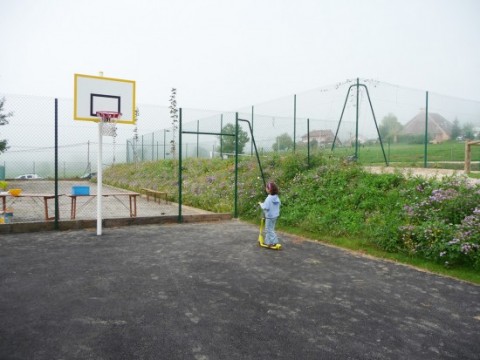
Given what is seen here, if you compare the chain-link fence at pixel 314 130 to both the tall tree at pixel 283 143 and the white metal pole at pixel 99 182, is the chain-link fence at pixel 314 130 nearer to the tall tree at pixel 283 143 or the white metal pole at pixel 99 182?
the tall tree at pixel 283 143

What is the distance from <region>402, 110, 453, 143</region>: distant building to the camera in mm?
12641

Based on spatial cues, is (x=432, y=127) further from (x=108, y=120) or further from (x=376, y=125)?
(x=108, y=120)

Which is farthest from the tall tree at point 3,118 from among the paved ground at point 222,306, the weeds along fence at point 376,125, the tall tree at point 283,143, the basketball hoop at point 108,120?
the tall tree at point 283,143

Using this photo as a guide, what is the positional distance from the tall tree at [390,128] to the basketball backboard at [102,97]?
8659 millimetres

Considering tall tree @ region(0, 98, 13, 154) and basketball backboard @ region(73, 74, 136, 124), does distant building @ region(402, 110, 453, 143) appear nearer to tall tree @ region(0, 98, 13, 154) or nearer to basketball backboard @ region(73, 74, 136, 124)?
basketball backboard @ region(73, 74, 136, 124)

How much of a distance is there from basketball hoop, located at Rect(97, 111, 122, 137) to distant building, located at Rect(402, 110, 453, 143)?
33.5ft

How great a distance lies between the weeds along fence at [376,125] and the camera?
11.8 meters

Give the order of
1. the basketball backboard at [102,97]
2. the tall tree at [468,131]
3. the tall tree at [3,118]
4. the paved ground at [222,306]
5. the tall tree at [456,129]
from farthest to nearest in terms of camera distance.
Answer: the tall tree at [468,131]
the tall tree at [456,129]
the tall tree at [3,118]
the basketball backboard at [102,97]
the paved ground at [222,306]

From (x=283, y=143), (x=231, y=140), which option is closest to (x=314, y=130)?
(x=283, y=143)

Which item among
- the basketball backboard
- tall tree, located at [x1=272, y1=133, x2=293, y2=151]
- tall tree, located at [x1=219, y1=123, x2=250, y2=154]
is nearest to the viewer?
the basketball backboard

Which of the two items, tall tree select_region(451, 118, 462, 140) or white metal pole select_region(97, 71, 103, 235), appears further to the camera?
tall tree select_region(451, 118, 462, 140)

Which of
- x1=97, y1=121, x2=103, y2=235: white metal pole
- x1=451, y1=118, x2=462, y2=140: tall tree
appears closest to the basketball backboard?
x1=97, y1=121, x2=103, y2=235: white metal pole

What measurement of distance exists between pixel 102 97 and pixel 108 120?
1.88 feet

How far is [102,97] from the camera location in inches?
324
